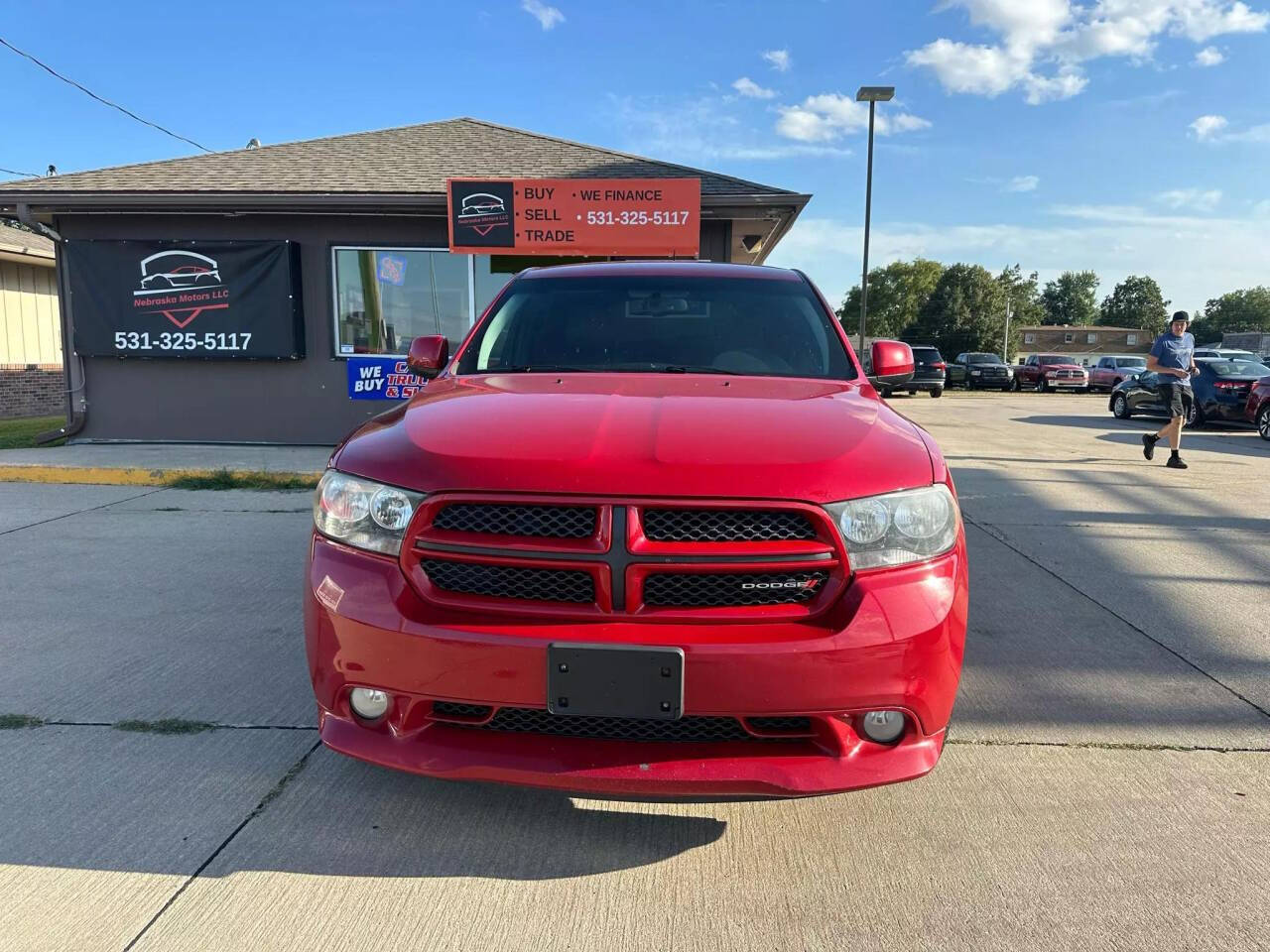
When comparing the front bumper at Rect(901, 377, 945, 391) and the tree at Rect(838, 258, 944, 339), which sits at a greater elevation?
the tree at Rect(838, 258, 944, 339)

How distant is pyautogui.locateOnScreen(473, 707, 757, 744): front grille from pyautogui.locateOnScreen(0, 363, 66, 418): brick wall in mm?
16546

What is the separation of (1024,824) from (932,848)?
33 centimetres

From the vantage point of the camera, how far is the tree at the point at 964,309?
61062 millimetres

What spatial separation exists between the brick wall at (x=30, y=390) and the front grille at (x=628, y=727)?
16546 mm

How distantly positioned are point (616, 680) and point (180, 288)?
384 inches

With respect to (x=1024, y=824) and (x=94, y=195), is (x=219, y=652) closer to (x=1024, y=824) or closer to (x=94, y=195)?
(x=1024, y=824)

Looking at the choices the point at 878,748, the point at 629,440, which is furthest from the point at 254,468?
the point at 878,748

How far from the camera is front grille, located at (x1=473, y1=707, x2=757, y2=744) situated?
2.01m

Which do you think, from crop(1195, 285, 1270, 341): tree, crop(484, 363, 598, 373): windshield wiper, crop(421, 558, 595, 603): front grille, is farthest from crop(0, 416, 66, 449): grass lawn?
crop(1195, 285, 1270, 341): tree

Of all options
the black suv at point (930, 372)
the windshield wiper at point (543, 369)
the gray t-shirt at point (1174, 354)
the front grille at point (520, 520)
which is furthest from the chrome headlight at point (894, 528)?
the black suv at point (930, 372)

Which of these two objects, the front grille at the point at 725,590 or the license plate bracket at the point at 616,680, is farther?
the front grille at the point at 725,590

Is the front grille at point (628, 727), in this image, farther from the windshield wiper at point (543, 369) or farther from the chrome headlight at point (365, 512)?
the windshield wiper at point (543, 369)

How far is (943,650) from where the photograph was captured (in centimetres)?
206

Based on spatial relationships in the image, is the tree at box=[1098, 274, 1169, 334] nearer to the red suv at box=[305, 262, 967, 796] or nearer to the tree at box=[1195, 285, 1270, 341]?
the tree at box=[1195, 285, 1270, 341]
